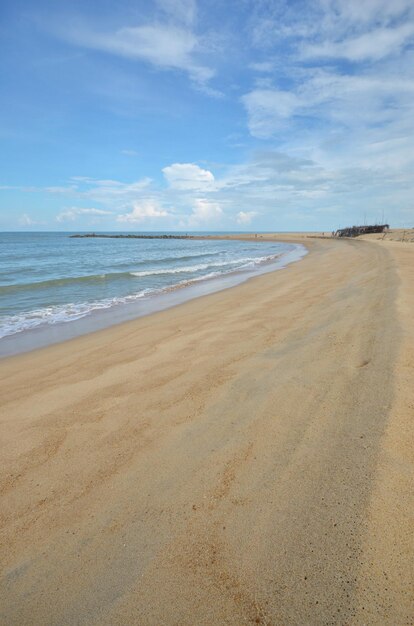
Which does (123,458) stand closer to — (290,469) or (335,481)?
(290,469)

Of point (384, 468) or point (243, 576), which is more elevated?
point (384, 468)

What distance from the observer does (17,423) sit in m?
3.84

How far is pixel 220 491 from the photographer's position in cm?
240

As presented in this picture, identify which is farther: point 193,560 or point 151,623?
point 193,560

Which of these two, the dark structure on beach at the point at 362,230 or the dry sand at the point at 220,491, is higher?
the dark structure on beach at the point at 362,230

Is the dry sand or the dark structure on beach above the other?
the dark structure on beach

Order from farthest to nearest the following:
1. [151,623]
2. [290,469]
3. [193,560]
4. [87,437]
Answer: [87,437] → [290,469] → [193,560] → [151,623]

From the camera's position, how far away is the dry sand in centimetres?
168

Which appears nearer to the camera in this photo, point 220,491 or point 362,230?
point 220,491

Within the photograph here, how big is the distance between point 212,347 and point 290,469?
349 cm

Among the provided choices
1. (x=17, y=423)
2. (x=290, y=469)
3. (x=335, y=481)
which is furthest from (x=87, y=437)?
(x=335, y=481)

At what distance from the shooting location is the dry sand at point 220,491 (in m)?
1.68

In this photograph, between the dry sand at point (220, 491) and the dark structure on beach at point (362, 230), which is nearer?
the dry sand at point (220, 491)

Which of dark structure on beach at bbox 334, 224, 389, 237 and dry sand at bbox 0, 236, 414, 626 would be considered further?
dark structure on beach at bbox 334, 224, 389, 237
